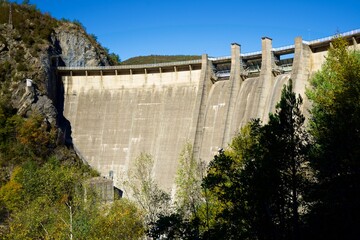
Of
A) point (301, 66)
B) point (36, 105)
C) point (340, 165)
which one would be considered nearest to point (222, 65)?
point (301, 66)

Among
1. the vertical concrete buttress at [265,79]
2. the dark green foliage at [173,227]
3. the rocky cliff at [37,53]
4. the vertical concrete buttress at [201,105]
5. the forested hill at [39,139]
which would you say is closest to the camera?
the dark green foliage at [173,227]

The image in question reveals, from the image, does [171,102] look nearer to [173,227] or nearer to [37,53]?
[37,53]

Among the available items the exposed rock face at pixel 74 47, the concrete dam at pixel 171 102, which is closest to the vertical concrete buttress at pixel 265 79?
→ the concrete dam at pixel 171 102

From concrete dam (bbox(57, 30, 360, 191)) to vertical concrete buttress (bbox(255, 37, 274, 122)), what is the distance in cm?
8

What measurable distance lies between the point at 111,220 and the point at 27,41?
2976 centimetres

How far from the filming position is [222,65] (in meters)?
41.9

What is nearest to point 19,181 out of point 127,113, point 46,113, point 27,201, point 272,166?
point 27,201

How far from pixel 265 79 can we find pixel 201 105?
6.78 m

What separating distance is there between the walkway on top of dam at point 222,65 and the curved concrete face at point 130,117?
54 cm

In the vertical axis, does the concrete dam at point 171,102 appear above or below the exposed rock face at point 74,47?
below

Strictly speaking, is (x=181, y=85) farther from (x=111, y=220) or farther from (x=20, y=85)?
(x=111, y=220)

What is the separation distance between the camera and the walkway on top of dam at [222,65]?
3350 centimetres

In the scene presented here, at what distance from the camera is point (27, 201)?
2941cm

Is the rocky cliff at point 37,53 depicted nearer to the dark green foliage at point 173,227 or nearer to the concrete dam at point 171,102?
the concrete dam at point 171,102
